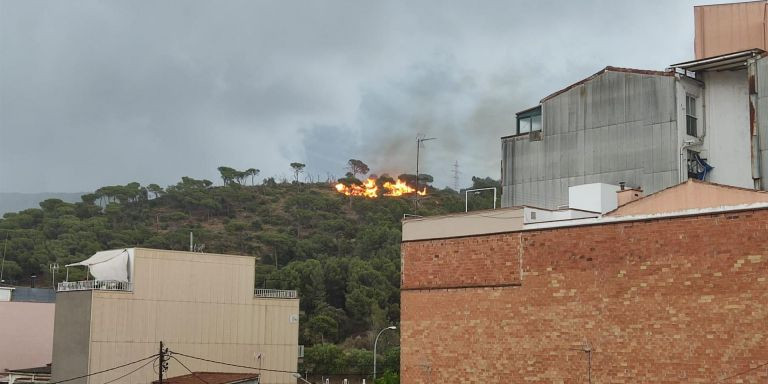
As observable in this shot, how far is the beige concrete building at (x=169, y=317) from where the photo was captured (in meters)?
48.8

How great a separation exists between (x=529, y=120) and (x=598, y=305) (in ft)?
49.0

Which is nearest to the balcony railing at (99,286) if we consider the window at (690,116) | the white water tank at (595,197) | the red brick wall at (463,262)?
the red brick wall at (463,262)

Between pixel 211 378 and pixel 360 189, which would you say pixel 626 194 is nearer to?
pixel 211 378

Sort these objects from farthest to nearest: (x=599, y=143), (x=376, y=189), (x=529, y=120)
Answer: (x=376, y=189), (x=529, y=120), (x=599, y=143)

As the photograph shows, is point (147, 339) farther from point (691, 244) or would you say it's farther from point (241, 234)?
point (241, 234)

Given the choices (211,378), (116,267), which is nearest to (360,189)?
(116,267)

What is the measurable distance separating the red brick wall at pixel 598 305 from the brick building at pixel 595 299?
0.04m

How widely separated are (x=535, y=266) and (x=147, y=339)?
88.7ft

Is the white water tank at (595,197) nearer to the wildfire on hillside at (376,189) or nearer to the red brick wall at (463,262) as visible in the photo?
the red brick wall at (463,262)

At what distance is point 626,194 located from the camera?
37.0m

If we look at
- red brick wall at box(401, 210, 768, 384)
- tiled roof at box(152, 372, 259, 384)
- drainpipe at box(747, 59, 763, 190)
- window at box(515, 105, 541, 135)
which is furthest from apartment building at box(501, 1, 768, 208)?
tiled roof at box(152, 372, 259, 384)

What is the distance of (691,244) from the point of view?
2834 cm

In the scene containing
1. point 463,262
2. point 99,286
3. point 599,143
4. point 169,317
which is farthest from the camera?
point 169,317

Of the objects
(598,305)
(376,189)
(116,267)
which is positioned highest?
(376,189)
